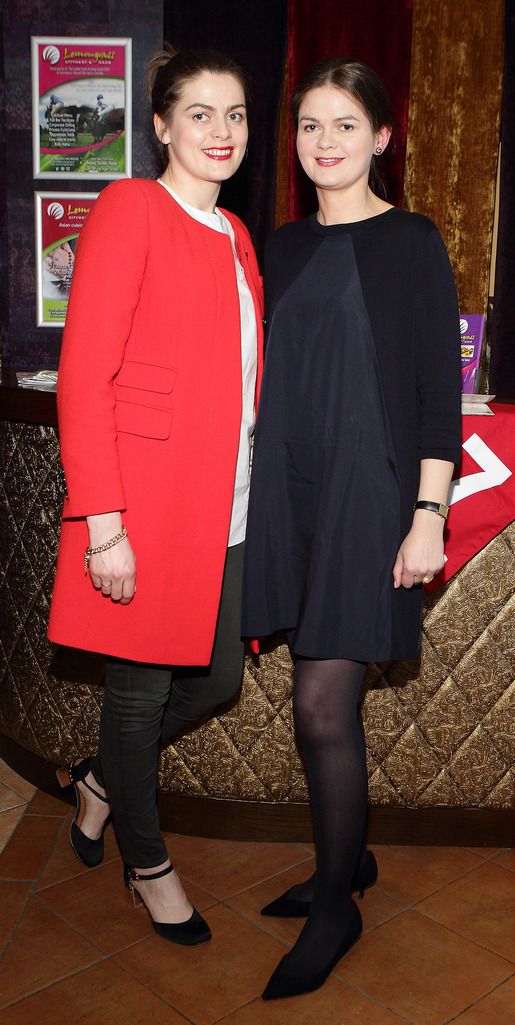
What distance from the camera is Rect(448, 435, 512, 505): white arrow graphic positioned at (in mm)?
1745

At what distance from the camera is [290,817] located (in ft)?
6.48

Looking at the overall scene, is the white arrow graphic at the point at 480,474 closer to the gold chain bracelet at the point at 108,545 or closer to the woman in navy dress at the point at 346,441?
the woman in navy dress at the point at 346,441

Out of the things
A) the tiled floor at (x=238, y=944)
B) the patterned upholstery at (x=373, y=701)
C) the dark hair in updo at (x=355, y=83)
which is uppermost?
the dark hair in updo at (x=355, y=83)

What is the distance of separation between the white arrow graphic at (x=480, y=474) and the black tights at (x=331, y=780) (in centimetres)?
51

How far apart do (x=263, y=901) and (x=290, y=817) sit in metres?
0.26

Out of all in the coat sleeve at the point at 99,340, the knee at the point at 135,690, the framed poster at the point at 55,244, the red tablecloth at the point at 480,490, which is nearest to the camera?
the coat sleeve at the point at 99,340

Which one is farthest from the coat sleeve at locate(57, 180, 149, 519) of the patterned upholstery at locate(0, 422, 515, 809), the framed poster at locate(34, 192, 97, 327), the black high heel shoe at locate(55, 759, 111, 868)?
the framed poster at locate(34, 192, 97, 327)

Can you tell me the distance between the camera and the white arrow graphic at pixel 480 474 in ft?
5.73

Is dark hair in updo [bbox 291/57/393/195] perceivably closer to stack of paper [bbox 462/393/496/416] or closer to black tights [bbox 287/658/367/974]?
stack of paper [bbox 462/393/496/416]

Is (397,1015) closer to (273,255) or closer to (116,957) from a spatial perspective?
(116,957)

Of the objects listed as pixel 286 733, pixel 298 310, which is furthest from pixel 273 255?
pixel 286 733

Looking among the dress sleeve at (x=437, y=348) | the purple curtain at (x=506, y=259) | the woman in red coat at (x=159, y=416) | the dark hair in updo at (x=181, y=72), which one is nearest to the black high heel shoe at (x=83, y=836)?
the woman in red coat at (x=159, y=416)

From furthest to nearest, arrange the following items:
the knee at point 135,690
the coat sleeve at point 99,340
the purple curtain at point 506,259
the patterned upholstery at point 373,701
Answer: the purple curtain at point 506,259, the patterned upholstery at point 373,701, the knee at point 135,690, the coat sleeve at point 99,340

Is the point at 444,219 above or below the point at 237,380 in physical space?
above
